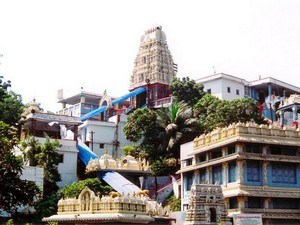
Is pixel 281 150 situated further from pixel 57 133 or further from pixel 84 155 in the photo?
pixel 57 133

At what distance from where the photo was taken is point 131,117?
197 ft

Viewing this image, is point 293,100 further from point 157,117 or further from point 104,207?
point 104,207

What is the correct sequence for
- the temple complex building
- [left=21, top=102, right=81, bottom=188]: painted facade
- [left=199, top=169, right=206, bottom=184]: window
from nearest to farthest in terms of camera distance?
1. the temple complex building
2. [left=199, top=169, right=206, bottom=184]: window
3. [left=21, top=102, right=81, bottom=188]: painted facade

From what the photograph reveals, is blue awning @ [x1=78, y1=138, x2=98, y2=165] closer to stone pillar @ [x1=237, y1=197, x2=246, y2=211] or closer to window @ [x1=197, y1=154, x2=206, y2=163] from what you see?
window @ [x1=197, y1=154, x2=206, y2=163]

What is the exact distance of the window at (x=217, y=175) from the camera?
4335 cm

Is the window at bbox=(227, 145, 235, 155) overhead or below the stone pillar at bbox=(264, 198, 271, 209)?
overhead

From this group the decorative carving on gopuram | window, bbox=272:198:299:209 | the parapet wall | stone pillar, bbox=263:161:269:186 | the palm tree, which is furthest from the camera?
the palm tree

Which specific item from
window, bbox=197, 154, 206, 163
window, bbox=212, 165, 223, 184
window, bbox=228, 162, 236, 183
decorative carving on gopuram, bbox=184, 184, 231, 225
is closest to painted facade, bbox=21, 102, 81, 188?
window, bbox=197, 154, 206, 163

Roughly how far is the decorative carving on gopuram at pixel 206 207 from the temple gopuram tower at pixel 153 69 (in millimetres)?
33007

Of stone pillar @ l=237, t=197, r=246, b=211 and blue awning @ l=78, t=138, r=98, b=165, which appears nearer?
stone pillar @ l=237, t=197, r=246, b=211

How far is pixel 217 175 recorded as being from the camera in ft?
145

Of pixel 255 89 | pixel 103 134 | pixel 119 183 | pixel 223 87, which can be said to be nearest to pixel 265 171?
pixel 119 183

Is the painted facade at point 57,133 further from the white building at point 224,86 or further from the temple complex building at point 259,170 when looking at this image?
the white building at point 224,86

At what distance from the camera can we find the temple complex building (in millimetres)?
40344
